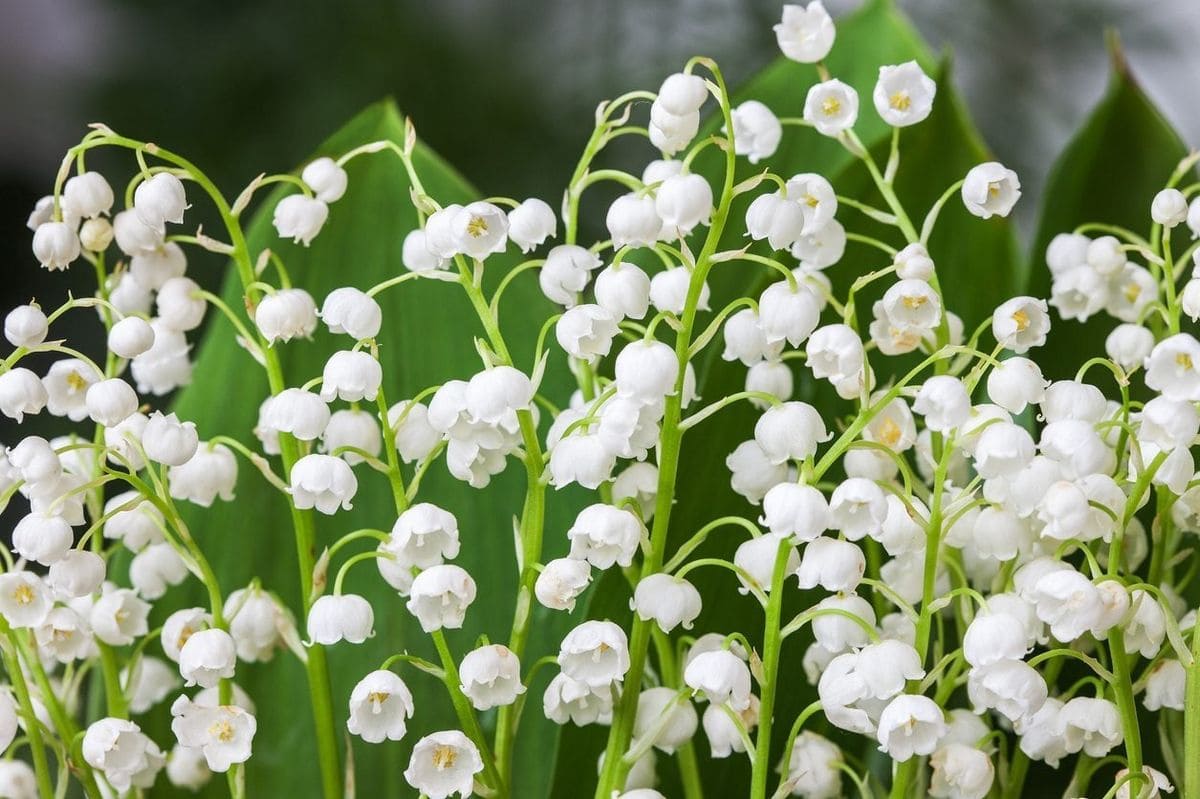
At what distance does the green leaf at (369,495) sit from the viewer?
455 millimetres

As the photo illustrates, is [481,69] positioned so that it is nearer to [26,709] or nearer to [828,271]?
[828,271]

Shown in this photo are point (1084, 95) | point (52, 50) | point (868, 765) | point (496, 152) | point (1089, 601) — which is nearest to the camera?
point (1089, 601)

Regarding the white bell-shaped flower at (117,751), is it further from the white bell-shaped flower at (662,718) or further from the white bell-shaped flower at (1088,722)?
the white bell-shaped flower at (1088,722)

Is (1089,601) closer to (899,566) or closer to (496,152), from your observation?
(899,566)

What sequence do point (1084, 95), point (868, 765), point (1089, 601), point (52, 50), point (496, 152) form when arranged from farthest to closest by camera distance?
point (52, 50) < point (1084, 95) < point (496, 152) < point (868, 765) < point (1089, 601)

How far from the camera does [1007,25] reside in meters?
1.26

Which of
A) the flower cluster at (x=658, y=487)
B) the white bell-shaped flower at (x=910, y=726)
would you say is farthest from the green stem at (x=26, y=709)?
the white bell-shaped flower at (x=910, y=726)

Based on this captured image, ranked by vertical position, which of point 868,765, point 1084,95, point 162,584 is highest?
point 1084,95

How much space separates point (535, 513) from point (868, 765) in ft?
0.62

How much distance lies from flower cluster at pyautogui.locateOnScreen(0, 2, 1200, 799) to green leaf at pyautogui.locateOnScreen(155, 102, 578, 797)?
8 cm

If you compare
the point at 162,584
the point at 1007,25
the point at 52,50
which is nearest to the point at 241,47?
the point at 52,50

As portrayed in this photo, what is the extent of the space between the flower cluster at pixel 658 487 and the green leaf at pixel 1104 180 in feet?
0.30

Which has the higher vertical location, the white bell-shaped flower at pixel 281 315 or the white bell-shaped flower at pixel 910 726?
the white bell-shaped flower at pixel 281 315

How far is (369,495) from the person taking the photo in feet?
1.56
